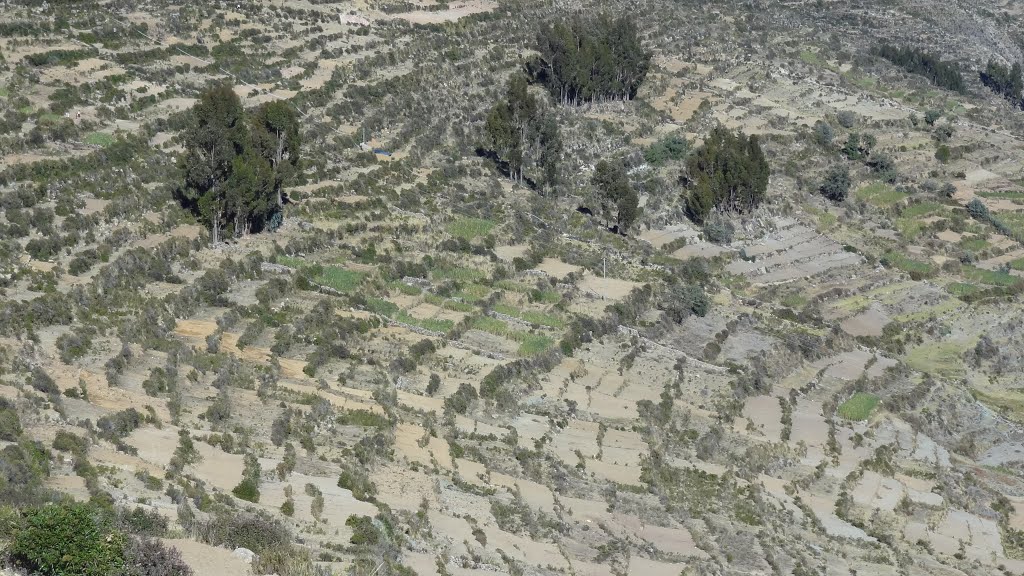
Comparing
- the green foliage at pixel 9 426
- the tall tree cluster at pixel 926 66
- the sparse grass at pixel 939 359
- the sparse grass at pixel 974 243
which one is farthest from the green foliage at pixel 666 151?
the green foliage at pixel 9 426

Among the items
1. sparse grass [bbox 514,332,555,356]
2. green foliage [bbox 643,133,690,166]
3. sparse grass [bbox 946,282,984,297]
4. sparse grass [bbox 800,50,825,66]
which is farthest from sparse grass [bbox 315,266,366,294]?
sparse grass [bbox 800,50,825,66]

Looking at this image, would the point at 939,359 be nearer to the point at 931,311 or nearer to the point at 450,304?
the point at 931,311

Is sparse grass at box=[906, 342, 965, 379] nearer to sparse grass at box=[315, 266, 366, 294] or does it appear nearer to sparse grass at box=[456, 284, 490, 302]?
sparse grass at box=[456, 284, 490, 302]

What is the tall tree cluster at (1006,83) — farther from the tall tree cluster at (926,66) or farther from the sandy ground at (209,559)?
the sandy ground at (209,559)

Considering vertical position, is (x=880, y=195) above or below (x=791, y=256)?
below

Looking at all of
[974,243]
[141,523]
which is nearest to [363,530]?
[141,523]

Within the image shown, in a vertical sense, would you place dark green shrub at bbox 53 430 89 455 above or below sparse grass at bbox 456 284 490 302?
above
